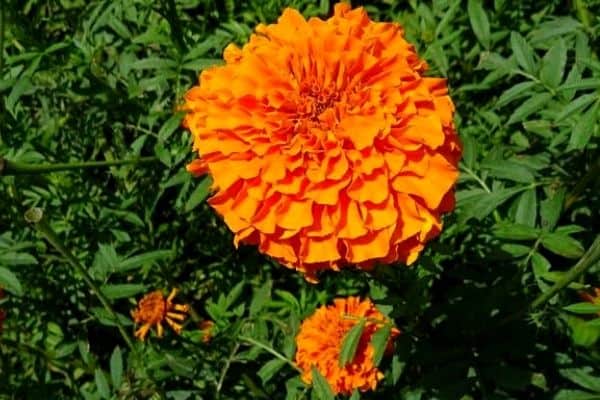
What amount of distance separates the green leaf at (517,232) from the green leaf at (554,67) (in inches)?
11.9

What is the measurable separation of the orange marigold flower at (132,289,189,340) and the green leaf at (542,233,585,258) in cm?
95

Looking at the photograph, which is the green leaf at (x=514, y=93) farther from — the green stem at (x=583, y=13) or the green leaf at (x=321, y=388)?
the green leaf at (x=321, y=388)

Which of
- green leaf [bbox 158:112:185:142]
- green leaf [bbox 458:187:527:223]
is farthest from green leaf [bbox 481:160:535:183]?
green leaf [bbox 158:112:185:142]

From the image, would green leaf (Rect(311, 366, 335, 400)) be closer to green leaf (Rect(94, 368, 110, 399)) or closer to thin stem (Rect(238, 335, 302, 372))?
thin stem (Rect(238, 335, 302, 372))

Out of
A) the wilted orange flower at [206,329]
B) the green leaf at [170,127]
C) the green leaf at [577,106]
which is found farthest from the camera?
the wilted orange flower at [206,329]

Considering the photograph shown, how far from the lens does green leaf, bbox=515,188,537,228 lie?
1.79m

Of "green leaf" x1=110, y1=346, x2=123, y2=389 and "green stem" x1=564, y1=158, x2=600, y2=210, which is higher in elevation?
"green stem" x1=564, y1=158, x2=600, y2=210

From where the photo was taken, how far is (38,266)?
7.52 feet

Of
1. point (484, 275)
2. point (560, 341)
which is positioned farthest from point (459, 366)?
point (560, 341)

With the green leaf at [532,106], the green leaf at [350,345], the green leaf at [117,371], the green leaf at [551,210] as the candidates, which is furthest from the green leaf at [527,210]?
the green leaf at [117,371]

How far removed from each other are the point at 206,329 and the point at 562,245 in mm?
998

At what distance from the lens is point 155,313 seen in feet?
7.43

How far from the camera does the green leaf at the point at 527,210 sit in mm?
1792

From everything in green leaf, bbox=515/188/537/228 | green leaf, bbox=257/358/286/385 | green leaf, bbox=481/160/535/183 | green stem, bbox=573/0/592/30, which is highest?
green stem, bbox=573/0/592/30
